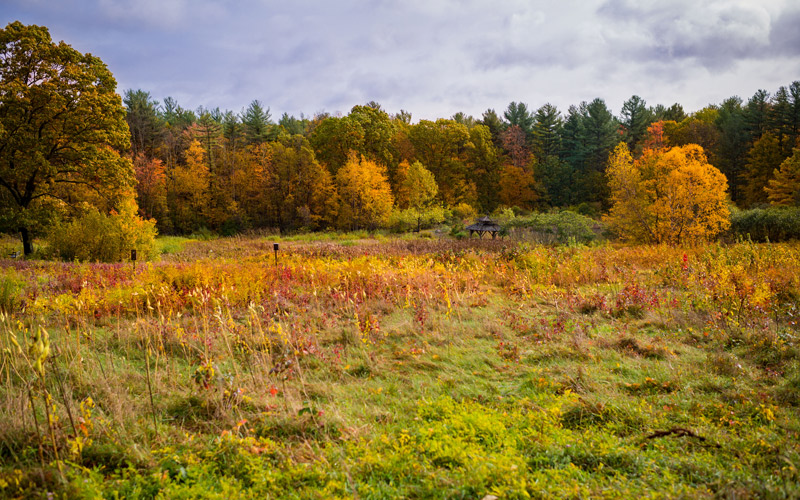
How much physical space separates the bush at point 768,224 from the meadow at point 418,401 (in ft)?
49.4

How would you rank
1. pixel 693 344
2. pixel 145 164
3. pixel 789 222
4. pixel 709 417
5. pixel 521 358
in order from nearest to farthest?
pixel 709 417
pixel 521 358
pixel 693 344
pixel 789 222
pixel 145 164

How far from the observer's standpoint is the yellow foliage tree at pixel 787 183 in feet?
81.4

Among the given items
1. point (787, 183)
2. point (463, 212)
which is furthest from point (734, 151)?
point (463, 212)

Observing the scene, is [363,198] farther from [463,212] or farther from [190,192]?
[190,192]

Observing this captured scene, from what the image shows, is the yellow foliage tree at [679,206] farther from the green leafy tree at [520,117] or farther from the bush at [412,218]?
the green leafy tree at [520,117]

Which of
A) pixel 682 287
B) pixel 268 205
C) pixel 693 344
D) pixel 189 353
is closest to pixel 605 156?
pixel 268 205

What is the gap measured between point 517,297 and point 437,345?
125 inches

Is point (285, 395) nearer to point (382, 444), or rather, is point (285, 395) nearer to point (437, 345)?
point (382, 444)

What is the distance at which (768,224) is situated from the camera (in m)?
19.0

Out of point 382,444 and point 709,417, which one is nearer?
point 382,444

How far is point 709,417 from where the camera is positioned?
324 centimetres

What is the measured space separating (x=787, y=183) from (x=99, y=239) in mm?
37959

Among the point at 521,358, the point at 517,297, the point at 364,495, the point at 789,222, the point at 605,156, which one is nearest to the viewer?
the point at 364,495

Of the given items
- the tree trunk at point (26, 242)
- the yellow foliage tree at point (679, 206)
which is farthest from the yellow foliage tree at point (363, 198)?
the tree trunk at point (26, 242)
